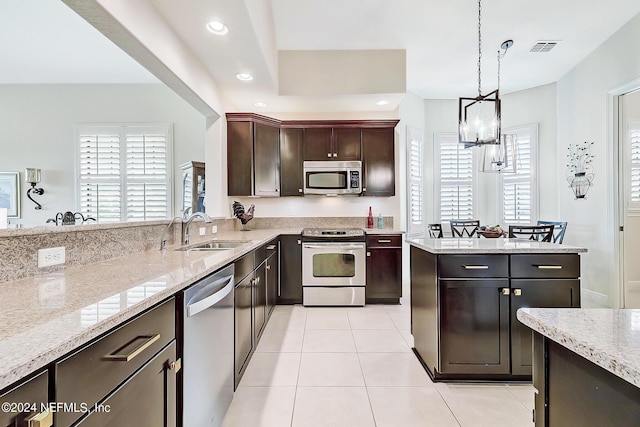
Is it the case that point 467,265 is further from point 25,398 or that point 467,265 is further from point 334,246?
point 25,398

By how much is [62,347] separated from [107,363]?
211mm

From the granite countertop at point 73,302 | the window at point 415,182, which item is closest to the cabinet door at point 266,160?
the window at point 415,182

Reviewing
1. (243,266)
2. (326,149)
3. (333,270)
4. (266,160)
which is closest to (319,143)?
(326,149)

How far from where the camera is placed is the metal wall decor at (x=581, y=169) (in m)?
4.00

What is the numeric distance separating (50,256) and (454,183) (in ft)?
17.5

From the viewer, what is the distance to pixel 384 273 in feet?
12.6

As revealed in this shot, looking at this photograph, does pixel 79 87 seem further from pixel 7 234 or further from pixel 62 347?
pixel 62 347

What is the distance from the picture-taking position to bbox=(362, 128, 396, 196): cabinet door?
414 centimetres

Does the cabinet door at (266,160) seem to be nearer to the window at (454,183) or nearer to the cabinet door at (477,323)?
the cabinet door at (477,323)

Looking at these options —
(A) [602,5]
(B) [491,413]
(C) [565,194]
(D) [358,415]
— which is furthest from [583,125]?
(D) [358,415]

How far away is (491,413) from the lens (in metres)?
1.80

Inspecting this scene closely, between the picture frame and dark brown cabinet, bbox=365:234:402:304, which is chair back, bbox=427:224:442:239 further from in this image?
the picture frame

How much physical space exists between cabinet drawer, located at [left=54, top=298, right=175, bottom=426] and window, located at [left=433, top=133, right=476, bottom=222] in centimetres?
501

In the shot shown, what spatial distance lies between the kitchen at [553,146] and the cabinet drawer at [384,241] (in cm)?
63
